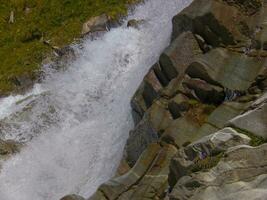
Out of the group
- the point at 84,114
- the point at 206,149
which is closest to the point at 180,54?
the point at 84,114

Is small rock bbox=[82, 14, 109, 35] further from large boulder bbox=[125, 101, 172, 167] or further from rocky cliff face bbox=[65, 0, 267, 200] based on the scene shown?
large boulder bbox=[125, 101, 172, 167]

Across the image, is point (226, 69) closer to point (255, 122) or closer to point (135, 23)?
point (255, 122)

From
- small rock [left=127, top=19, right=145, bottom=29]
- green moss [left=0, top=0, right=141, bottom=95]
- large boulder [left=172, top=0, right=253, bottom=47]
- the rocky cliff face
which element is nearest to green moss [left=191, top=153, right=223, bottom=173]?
the rocky cliff face

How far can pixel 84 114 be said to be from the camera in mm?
31109

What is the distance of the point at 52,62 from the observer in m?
37.0

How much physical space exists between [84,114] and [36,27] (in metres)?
12.5

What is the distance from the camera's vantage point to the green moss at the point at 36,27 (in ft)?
124

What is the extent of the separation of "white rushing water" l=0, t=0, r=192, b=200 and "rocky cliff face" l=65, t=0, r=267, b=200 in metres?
2.91

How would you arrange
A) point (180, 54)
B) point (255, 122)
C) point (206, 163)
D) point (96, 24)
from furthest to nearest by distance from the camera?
1. point (96, 24)
2. point (180, 54)
3. point (255, 122)
4. point (206, 163)

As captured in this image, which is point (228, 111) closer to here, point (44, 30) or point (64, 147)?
point (64, 147)

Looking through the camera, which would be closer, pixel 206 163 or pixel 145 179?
pixel 206 163

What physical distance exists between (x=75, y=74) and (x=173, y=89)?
13.3m

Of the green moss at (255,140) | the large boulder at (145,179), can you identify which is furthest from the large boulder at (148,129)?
the green moss at (255,140)

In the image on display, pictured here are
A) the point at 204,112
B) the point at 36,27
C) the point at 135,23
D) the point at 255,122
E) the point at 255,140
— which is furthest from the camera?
the point at 36,27
